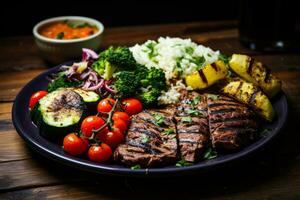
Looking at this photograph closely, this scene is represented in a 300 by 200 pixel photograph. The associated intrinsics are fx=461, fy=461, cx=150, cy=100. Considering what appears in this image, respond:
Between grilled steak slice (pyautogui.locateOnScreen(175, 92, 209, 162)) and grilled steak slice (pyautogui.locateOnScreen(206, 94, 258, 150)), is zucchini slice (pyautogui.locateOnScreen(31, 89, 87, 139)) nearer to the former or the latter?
grilled steak slice (pyautogui.locateOnScreen(175, 92, 209, 162))

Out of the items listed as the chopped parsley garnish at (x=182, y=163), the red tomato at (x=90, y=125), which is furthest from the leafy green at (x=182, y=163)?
the red tomato at (x=90, y=125)

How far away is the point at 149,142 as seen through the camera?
342cm

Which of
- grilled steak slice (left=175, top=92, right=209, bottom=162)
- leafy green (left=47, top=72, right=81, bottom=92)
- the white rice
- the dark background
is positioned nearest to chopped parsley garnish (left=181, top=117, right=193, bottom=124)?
grilled steak slice (left=175, top=92, right=209, bottom=162)

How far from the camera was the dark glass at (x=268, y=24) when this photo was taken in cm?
516

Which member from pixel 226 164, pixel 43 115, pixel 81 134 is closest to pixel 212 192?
pixel 226 164

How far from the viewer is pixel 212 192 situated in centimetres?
335

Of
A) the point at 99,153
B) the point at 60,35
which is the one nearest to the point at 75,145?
the point at 99,153

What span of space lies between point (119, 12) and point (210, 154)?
414 cm

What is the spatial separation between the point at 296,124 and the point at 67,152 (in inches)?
82.1

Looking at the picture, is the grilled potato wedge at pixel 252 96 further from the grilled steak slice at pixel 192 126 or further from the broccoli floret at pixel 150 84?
the broccoli floret at pixel 150 84

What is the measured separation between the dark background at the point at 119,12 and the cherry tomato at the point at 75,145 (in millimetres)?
3901

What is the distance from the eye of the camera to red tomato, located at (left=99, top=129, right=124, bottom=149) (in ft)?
11.5

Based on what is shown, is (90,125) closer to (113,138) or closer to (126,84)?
(113,138)

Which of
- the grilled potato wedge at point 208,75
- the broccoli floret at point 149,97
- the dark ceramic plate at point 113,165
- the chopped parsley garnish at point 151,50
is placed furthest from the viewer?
the chopped parsley garnish at point 151,50
